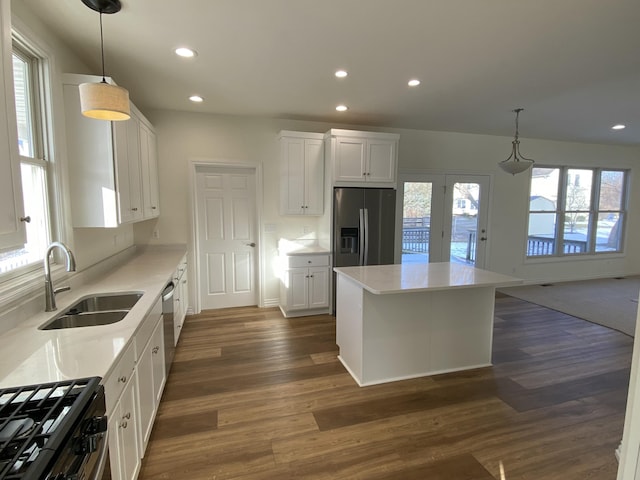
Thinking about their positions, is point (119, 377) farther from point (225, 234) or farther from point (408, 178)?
point (408, 178)

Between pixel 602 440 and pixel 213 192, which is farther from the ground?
pixel 213 192

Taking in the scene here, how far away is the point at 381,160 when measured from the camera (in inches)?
175

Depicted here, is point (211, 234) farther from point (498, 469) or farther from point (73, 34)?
point (498, 469)

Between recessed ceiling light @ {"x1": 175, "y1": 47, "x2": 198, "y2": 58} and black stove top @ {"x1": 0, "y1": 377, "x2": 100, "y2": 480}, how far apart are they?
2.37 meters

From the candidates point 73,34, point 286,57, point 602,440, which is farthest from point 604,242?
point 73,34

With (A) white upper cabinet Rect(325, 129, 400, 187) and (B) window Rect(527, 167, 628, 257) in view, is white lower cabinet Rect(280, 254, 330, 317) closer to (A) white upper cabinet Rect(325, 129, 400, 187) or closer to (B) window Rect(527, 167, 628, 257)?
(A) white upper cabinet Rect(325, 129, 400, 187)

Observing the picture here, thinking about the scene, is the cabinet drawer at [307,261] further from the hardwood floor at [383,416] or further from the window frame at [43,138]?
the window frame at [43,138]

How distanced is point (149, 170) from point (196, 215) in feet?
2.92

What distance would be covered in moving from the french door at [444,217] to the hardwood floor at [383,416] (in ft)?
6.97

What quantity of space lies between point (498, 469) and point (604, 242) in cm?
716

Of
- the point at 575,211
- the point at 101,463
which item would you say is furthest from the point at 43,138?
the point at 575,211

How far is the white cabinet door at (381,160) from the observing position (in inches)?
173

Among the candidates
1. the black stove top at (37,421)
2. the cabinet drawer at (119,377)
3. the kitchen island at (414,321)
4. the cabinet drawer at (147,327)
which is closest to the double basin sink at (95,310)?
the cabinet drawer at (147,327)

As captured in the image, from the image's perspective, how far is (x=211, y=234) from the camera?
4.48 m
